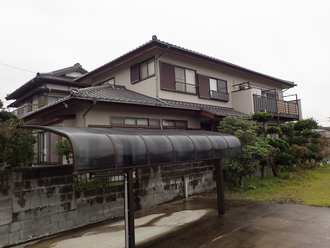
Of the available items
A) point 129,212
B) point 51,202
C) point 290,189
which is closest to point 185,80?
point 290,189

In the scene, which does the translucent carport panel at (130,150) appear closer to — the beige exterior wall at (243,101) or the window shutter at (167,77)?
the window shutter at (167,77)

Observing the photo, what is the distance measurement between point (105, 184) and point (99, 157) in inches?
132

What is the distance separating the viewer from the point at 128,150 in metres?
4.64

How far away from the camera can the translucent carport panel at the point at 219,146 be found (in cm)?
698

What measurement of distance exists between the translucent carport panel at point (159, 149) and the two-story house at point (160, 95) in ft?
12.7

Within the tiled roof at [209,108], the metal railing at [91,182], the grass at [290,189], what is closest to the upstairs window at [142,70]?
the tiled roof at [209,108]

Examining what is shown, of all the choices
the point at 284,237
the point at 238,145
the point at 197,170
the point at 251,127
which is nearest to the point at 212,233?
the point at 284,237

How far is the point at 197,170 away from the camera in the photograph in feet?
33.9

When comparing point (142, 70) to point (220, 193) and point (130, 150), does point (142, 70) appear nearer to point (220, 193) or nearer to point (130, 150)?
point (220, 193)

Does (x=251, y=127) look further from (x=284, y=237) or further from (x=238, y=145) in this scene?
(x=284, y=237)

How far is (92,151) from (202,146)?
11.0 ft

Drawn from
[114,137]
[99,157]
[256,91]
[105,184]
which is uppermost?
[256,91]

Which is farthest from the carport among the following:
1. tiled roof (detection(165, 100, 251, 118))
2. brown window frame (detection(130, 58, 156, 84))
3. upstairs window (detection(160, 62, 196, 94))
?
brown window frame (detection(130, 58, 156, 84))

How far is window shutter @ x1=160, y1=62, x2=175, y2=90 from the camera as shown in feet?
40.0
